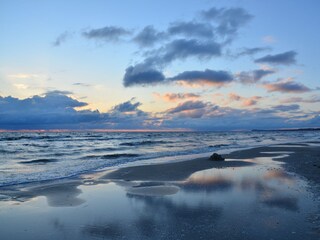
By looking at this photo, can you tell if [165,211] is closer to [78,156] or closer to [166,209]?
[166,209]

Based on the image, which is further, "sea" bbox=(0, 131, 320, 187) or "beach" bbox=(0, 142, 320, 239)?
"sea" bbox=(0, 131, 320, 187)

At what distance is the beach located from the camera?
23.1 ft

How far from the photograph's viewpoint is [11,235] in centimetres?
707

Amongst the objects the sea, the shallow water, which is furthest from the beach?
the sea

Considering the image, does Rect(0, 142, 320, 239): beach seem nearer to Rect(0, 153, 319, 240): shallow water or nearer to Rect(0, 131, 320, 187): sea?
Rect(0, 153, 319, 240): shallow water

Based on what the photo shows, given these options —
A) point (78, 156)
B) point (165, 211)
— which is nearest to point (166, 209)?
point (165, 211)

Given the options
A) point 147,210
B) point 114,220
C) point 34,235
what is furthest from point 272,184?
point 34,235

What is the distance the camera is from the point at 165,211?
8844mm

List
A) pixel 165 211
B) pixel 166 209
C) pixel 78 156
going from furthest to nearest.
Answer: pixel 78 156 → pixel 166 209 → pixel 165 211

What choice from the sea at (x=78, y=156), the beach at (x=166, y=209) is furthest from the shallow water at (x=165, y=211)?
the sea at (x=78, y=156)

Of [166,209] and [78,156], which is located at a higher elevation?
[166,209]

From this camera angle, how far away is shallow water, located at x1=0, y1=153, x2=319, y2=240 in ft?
23.0

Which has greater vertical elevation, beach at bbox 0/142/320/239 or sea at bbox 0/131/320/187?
beach at bbox 0/142/320/239

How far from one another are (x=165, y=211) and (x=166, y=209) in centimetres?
25
